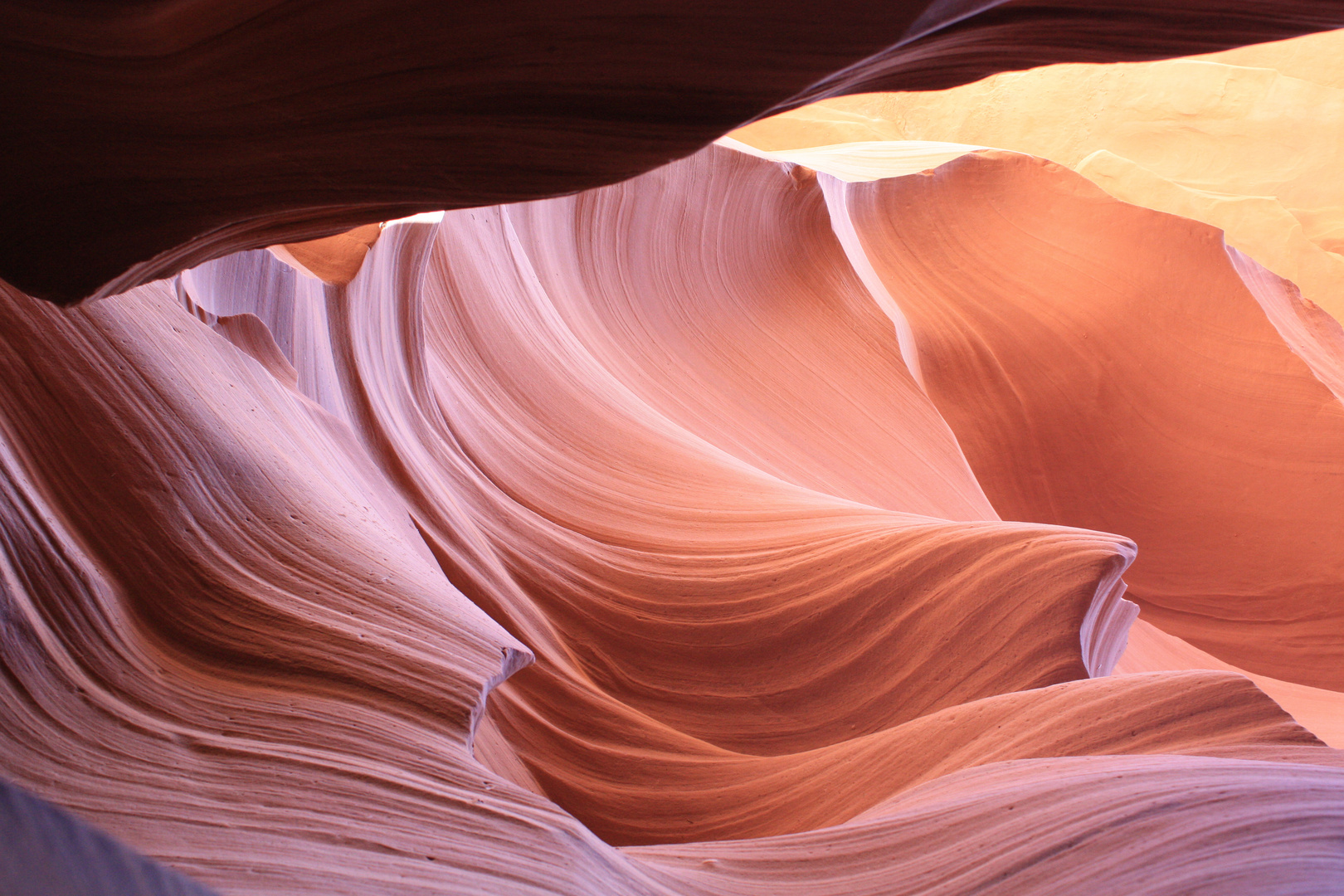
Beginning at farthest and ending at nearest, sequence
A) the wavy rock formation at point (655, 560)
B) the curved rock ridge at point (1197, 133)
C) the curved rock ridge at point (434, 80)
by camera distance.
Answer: the curved rock ridge at point (1197, 133), the wavy rock formation at point (655, 560), the curved rock ridge at point (434, 80)

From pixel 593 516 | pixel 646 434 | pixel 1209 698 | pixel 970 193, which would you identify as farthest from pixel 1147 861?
pixel 970 193

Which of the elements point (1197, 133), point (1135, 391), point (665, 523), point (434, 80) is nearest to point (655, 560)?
point (665, 523)

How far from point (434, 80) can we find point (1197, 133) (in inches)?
237

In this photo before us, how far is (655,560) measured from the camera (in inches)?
69.7

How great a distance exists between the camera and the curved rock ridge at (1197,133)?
4.68m

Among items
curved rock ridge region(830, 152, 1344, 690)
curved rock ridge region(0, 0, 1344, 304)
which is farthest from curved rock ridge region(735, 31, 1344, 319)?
curved rock ridge region(0, 0, 1344, 304)

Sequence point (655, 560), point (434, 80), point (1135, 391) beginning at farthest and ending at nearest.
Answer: point (1135, 391), point (655, 560), point (434, 80)

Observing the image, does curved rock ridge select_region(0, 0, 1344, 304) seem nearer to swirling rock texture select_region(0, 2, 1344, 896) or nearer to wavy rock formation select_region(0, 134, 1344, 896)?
swirling rock texture select_region(0, 2, 1344, 896)

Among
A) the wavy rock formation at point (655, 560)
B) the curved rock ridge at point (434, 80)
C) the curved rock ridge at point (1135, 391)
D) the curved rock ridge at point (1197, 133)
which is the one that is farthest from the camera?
the curved rock ridge at point (1197, 133)

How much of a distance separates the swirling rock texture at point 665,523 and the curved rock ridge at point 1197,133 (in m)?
1.74

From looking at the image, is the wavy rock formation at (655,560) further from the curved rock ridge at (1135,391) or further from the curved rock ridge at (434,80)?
the curved rock ridge at (434,80)

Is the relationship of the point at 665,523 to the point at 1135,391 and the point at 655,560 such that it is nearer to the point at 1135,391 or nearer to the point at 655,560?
the point at 655,560

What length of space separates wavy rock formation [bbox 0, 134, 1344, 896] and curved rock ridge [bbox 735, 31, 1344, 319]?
69.3 inches

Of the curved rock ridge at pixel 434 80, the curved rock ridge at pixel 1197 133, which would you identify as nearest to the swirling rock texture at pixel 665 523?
the curved rock ridge at pixel 434 80
